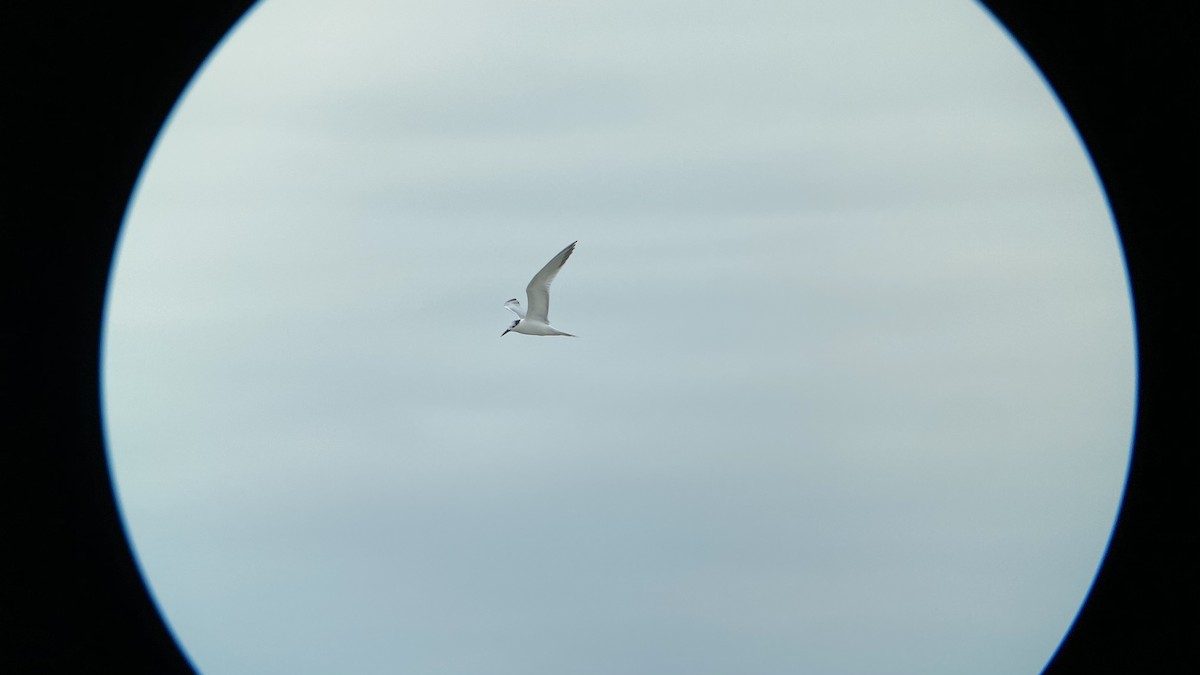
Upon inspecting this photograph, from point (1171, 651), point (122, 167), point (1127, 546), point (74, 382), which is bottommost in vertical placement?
point (1171, 651)

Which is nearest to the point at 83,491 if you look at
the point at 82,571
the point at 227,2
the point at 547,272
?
the point at 82,571

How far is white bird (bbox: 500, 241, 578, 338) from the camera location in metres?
6.13

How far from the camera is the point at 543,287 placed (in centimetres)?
638

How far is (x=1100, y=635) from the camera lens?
13.0 ft

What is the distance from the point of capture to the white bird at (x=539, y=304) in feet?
20.1

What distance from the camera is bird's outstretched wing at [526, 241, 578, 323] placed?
6.10m

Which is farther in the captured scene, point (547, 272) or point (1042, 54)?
point (547, 272)

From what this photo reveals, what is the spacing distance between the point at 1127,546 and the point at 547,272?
10.4ft

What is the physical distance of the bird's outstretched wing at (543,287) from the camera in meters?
6.10

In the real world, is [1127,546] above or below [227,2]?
below

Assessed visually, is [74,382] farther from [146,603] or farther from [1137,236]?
A: [1137,236]

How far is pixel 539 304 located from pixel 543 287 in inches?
6.8

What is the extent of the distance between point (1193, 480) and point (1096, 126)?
3.90 feet

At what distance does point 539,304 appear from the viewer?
257 inches
